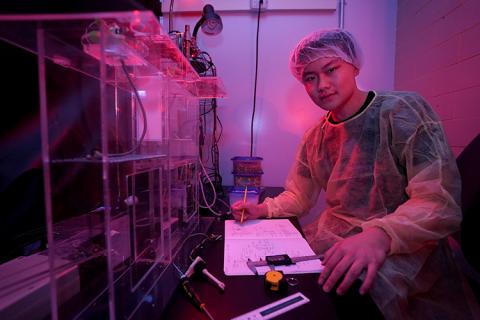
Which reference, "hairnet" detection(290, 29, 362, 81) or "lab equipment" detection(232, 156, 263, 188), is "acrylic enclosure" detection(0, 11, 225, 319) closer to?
"hairnet" detection(290, 29, 362, 81)

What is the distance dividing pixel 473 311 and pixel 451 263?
15 cm

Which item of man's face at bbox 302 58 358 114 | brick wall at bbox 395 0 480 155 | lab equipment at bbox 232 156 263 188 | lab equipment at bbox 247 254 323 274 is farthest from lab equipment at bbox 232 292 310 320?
brick wall at bbox 395 0 480 155

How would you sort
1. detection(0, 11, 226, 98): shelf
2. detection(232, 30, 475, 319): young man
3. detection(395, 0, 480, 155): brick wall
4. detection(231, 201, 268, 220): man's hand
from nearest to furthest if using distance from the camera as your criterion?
detection(0, 11, 226, 98): shelf < detection(232, 30, 475, 319): young man < detection(231, 201, 268, 220): man's hand < detection(395, 0, 480, 155): brick wall

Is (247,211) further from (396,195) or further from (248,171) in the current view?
(396,195)

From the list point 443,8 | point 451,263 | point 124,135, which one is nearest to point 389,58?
point 443,8

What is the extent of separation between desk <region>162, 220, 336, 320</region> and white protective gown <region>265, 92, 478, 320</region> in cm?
27

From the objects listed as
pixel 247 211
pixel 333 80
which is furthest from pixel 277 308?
pixel 333 80

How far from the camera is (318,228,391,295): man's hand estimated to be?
1.91ft

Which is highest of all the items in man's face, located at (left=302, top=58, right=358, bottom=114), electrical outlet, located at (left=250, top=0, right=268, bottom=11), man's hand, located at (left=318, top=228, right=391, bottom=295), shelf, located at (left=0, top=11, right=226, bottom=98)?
electrical outlet, located at (left=250, top=0, right=268, bottom=11)

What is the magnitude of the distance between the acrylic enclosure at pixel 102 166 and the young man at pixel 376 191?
0.43m

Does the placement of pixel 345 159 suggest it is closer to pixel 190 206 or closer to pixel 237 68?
pixel 190 206

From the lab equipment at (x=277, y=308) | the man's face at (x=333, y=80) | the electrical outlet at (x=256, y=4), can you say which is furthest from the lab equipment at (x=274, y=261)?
the electrical outlet at (x=256, y=4)

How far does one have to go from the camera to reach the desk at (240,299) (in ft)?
1.62

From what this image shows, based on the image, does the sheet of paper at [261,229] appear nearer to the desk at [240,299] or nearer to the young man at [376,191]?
the young man at [376,191]
